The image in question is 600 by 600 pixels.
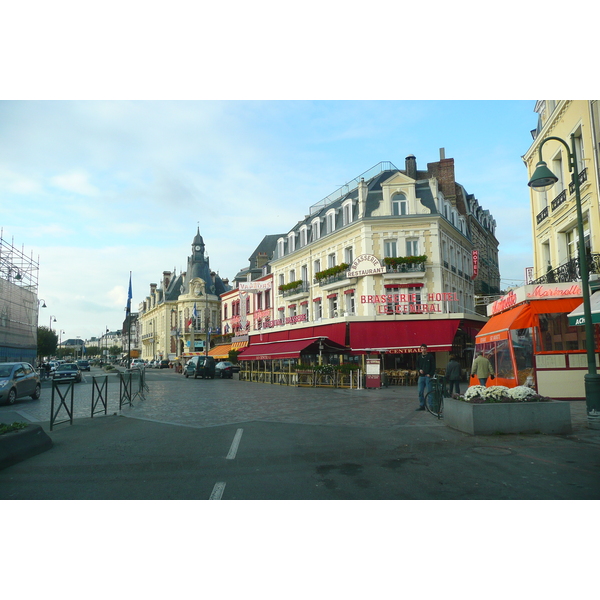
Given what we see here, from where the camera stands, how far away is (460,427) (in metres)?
9.66

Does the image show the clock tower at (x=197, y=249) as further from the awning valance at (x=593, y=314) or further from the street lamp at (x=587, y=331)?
the street lamp at (x=587, y=331)

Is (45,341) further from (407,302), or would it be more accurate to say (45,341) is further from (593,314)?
(593,314)

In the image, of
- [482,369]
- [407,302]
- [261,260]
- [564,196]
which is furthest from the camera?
[261,260]

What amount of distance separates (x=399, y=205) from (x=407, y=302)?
6038 millimetres

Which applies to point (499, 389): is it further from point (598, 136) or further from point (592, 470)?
point (598, 136)

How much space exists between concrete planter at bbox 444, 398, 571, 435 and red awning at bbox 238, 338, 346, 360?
1695 cm

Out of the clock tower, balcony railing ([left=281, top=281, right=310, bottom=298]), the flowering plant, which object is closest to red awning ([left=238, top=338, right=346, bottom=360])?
balcony railing ([left=281, top=281, right=310, bottom=298])

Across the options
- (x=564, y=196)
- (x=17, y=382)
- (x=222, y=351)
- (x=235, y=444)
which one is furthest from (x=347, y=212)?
(x=235, y=444)

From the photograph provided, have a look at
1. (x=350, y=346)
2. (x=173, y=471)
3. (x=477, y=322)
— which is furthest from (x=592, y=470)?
(x=477, y=322)

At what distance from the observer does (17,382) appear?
17.6m

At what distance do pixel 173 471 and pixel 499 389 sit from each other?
634 centimetres

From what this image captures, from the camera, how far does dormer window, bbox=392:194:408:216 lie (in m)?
29.7

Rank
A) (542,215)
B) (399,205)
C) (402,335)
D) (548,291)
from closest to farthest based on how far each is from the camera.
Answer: (548,291), (542,215), (402,335), (399,205)

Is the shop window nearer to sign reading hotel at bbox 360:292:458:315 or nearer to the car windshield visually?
sign reading hotel at bbox 360:292:458:315
